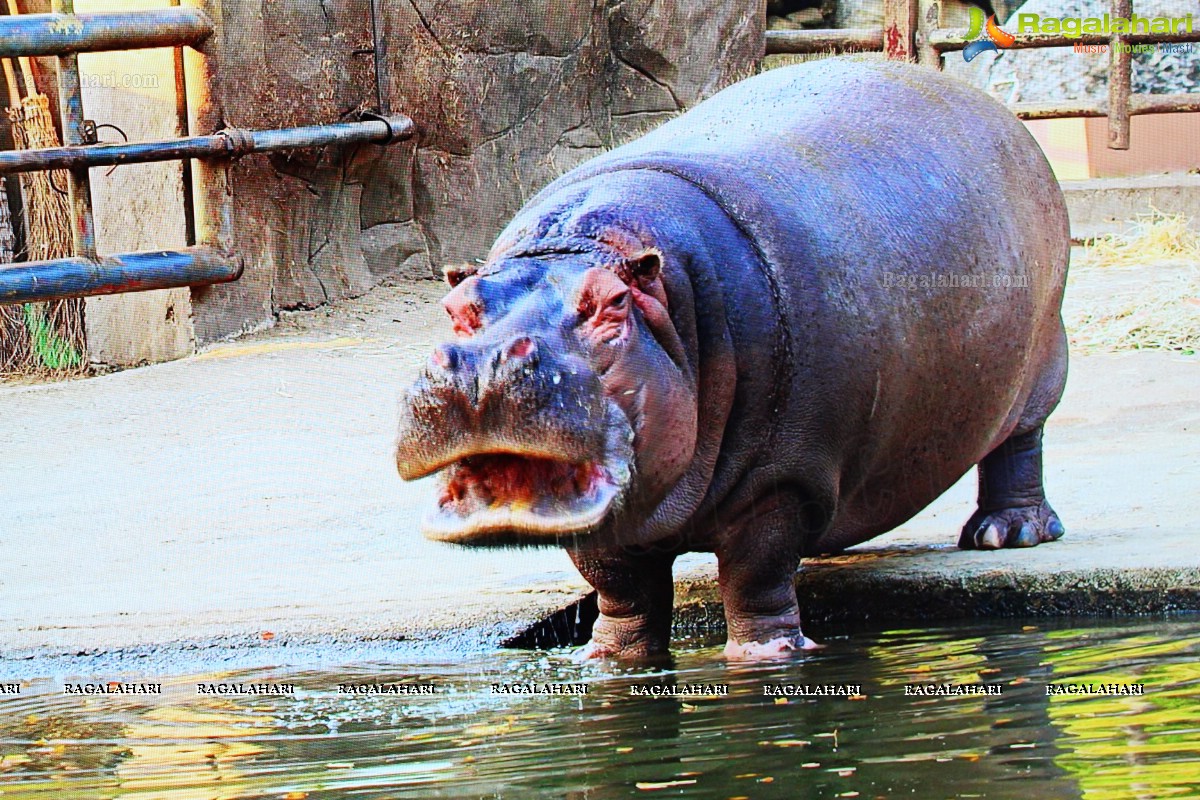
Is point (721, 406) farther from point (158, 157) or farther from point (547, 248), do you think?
point (158, 157)

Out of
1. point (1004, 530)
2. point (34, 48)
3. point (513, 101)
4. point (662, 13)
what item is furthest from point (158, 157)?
point (1004, 530)

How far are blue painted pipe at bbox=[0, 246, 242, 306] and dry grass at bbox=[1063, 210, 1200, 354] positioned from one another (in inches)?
145

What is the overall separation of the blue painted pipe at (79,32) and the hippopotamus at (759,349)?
3.73 metres

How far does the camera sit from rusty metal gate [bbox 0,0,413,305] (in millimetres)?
7348

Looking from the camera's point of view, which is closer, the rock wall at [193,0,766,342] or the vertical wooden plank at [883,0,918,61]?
the rock wall at [193,0,766,342]

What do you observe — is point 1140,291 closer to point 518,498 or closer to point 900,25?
point 900,25

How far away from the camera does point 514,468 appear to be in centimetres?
315

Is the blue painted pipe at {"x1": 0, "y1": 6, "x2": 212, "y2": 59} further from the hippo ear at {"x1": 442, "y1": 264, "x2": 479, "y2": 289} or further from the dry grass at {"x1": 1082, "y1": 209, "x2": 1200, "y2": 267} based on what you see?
the dry grass at {"x1": 1082, "y1": 209, "x2": 1200, "y2": 267}

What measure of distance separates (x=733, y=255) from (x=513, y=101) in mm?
Result: 5861

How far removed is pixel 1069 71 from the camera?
51.4 ft

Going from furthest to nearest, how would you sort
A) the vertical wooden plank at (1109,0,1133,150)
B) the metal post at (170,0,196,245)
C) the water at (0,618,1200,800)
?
1. the vertical wooden plank at (1109,0,1133,150)
2. the metal post at (170,0,196,245)
3. the water at (0,618,1200,800)

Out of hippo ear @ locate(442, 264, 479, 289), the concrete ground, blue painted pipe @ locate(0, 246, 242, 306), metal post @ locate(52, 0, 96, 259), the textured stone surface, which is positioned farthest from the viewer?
the textured stone surface

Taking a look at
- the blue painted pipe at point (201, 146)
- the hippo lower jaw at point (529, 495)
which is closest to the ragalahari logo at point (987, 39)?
the blue painted pipe at point (201, 146)

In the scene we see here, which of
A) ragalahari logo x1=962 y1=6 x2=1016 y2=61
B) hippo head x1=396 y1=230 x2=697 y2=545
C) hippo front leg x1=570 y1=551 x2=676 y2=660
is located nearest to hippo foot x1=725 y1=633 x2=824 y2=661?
hippo front leg x1=570 y1=551 x2=676 y2=660
